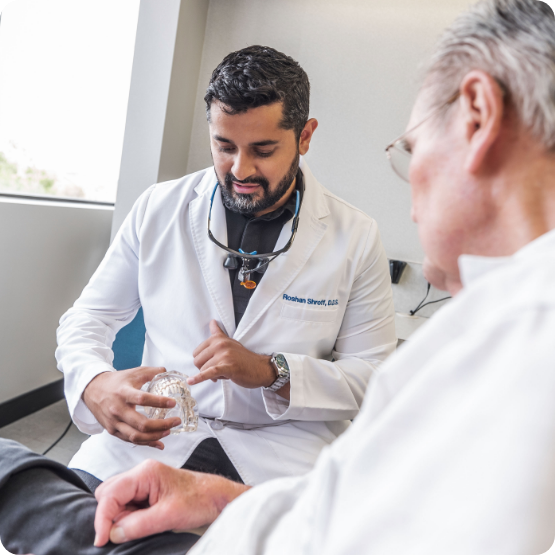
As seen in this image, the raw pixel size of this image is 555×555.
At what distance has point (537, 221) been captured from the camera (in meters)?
0.50

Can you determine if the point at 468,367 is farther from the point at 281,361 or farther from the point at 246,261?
the point at 246,261

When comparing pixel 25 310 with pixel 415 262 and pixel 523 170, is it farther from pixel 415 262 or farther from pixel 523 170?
pixel 523 170

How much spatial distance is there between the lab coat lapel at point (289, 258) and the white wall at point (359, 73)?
1289 mm

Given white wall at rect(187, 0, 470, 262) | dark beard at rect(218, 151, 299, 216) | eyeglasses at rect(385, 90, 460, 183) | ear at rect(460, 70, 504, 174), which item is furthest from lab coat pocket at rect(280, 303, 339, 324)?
white wall at rect(187, 0, 470, 262)

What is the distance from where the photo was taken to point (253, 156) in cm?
136

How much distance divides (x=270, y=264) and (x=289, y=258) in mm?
55

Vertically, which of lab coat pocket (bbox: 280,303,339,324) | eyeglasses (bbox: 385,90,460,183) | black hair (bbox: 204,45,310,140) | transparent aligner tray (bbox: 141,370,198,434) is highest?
black hair (bbox: 204,45,310,140)

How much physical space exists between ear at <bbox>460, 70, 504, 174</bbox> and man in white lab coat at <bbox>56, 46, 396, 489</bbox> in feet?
2.47

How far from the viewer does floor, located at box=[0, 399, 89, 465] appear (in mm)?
2266

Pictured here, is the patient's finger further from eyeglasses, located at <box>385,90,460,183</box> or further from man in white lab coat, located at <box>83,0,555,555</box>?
eyeglasses, located at <box>385,90,460,183</box>

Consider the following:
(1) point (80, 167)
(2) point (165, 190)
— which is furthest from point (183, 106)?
(2) point (165, 190)

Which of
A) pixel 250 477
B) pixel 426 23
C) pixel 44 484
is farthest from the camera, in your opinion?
pixel 426 23

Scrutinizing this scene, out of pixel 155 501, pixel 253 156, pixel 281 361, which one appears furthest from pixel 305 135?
pixel 155 501

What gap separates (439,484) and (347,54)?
269 centimetres
